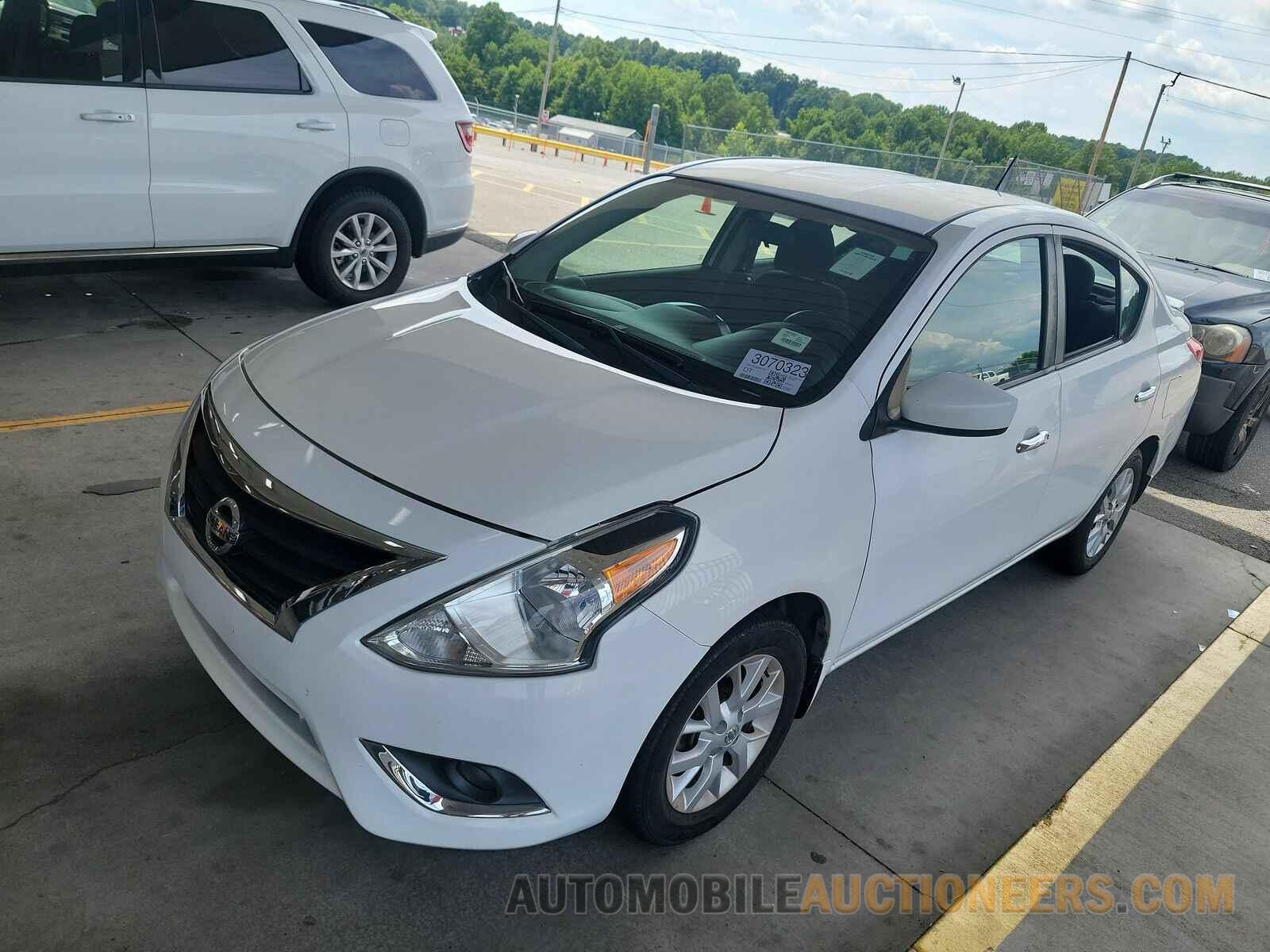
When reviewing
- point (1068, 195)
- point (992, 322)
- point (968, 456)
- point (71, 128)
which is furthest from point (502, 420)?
point (1068, 195)

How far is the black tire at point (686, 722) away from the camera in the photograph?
2385 mm

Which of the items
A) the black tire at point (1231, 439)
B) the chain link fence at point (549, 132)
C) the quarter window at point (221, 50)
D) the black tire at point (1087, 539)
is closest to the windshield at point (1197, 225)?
the black tire at point (1231, 439)

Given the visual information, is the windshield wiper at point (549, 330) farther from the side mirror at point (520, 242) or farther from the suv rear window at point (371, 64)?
the suv rear window at point (371, 64)

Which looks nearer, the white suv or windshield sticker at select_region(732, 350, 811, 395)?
windshield sticker at select_region(732, 350, 811, 395)

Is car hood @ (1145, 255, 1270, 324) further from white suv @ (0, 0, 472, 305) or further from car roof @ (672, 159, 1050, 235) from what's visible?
white suv @ (0, 0, 472, 305)

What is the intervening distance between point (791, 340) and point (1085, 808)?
5.79 ft

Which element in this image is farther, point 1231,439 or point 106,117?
point 1231,439

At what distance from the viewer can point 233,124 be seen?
595 centimetres

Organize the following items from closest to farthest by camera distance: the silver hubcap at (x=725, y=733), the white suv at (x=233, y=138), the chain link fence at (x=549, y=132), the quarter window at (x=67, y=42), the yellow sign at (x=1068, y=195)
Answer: the silver hubcap at (x=725, y=733), the quarter window at (x=67, y=42), the white suv at (x=233, y=138), the yellow sign at (x=1068, y=195), the chain link fence at (x=549, y=132)

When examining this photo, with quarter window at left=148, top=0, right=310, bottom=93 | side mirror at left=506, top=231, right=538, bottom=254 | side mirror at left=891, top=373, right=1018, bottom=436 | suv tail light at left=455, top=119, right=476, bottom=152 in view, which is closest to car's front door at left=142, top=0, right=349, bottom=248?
quarter window at left=148, top=0, right=310, bottom=93

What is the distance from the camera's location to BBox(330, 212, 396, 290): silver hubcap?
6.76 m

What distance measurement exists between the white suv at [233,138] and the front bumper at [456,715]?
13.6 feet

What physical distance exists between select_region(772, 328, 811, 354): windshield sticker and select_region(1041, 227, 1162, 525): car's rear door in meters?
1.26

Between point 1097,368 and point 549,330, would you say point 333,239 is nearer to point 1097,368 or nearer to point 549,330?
point 549,330
